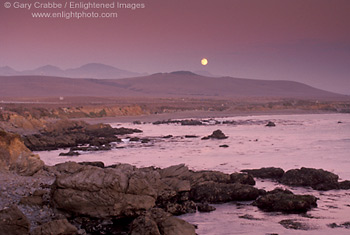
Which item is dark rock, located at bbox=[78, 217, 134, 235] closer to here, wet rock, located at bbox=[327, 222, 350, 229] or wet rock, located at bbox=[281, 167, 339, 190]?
wet rock, located at bbox=[327, 222, 350, 229]

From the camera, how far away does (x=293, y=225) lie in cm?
1251

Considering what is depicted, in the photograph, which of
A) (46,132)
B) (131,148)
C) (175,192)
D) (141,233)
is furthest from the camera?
(46,132)

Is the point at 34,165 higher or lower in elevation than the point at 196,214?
higher

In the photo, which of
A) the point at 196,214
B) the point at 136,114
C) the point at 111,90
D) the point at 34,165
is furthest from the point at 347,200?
the point at 111,90

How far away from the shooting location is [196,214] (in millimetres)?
13633

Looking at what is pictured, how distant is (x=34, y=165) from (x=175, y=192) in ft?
17.6

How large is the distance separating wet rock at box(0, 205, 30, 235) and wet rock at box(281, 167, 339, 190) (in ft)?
35.6

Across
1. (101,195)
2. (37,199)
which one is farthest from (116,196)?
(37,199)

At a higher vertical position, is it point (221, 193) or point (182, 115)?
point (182, 115)

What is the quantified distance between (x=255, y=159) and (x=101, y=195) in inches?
577

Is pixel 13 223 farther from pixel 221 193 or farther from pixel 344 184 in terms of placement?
pixel 344 184

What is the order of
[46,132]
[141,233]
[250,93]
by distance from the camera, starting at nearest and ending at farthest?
1. [141,233]
2. [46,132]
3. [250,93]

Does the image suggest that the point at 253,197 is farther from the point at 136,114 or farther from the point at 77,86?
the point at 77,86

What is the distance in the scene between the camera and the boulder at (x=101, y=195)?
1218 centimetres
